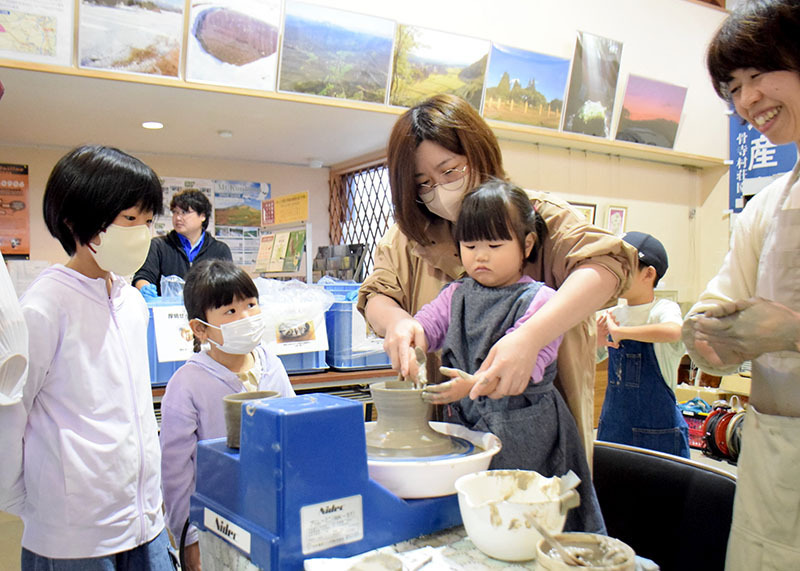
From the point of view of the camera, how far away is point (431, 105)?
144 cm

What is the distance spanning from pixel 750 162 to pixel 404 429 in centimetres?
537

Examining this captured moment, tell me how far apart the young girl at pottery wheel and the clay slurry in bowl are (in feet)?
0.14

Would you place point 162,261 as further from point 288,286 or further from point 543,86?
point 543,86

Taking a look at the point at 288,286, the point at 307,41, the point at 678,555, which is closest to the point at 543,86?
the point at 307,41

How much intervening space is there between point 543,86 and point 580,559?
4.14 m

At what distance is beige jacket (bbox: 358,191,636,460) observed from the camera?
1.28 meters

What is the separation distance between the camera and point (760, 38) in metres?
1.05

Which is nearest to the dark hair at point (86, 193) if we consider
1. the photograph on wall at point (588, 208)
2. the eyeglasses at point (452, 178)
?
the eyeglasses at point (452, 178)

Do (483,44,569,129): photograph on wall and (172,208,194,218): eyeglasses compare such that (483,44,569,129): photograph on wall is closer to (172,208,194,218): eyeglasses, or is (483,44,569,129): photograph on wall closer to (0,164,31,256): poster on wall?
(172,208,194,218): eyeglasses

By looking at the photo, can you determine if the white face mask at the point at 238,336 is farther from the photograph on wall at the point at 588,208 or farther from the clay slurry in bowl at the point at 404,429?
the photograph on wall at the point at 588,208

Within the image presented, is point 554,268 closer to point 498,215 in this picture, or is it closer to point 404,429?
point 498,215

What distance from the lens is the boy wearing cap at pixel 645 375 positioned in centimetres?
252

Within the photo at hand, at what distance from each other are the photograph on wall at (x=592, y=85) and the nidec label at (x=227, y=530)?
4.22m

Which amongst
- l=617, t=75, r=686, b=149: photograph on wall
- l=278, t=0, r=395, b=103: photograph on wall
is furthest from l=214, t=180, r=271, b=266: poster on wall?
l=617, t=75, r=686, b=149: photograph on wall
